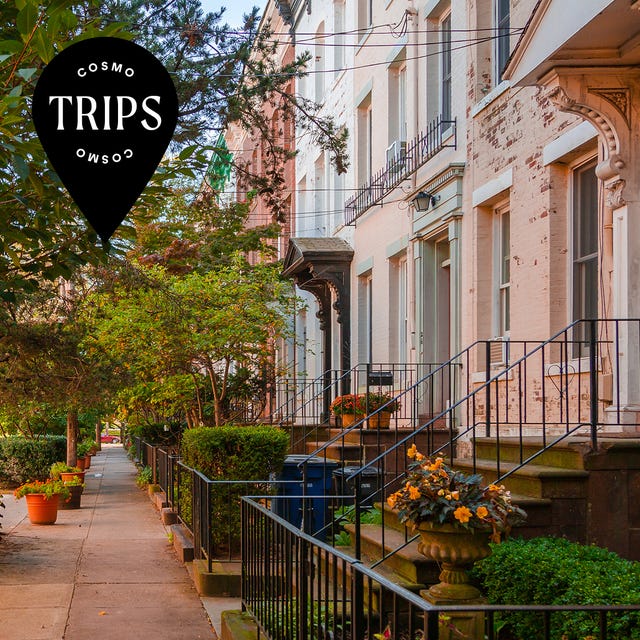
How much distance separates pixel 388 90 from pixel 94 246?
39.4ft

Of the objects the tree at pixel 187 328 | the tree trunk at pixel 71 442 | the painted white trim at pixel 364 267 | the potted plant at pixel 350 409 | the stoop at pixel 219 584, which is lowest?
the stoop at pixel 219 584

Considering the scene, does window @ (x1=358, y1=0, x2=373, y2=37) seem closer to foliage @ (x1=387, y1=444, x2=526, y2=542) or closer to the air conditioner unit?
the air conditioner unit

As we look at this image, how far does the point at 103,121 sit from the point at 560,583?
388cm

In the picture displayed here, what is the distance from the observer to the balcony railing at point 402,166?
15.2 metres

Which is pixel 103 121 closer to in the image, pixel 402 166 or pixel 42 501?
pixel 402 166

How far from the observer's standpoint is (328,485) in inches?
523

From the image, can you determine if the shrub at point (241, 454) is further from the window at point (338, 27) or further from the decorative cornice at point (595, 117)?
the window at point (338, 27)

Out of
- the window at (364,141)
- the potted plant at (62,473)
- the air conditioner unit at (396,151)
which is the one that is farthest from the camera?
the potted plant at (62,473)

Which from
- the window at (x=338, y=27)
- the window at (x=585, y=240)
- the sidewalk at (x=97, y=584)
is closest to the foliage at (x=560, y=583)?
the sidewalk at (x=97, y=584)

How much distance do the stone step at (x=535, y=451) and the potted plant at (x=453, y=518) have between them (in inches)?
53.5

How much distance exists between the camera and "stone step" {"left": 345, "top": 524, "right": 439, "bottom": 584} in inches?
→ 324

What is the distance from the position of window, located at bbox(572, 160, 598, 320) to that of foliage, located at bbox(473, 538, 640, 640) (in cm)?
354

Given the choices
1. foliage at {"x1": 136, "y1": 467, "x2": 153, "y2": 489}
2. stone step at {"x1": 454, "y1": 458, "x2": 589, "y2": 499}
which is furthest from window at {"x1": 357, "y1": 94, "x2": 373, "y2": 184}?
stone step at {"x1": 454, "y1": 458, "x2": 589, "y2": 499}

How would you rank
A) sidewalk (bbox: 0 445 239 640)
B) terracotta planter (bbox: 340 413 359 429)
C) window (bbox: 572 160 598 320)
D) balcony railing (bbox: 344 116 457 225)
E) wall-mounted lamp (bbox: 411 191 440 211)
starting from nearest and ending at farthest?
→ sidewalk (bbox: 0 445 239 640), window (bbox: 572 160 598 320), balcony railing (bbox: 344 116 457 225), wall-mounted lamp (bbox: 411 191 440 211), terracotta planter (bbox: 340 413 359 429)
